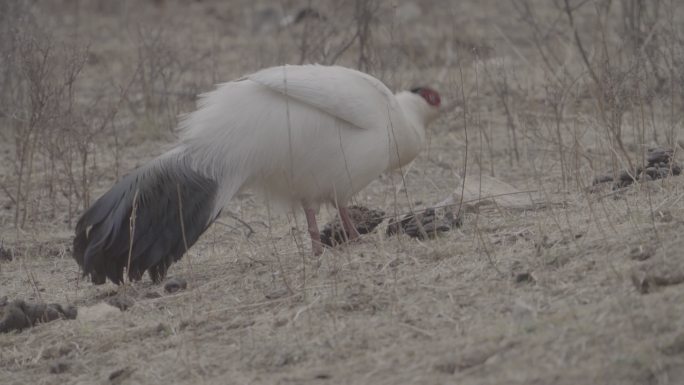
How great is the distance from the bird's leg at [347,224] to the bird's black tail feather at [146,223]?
0.67 metres

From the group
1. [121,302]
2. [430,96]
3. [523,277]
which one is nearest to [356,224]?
[430,96]

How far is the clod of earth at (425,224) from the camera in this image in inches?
188

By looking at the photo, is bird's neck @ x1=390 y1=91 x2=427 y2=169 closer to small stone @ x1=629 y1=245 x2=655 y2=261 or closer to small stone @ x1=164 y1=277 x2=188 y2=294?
small stone @ x1=164 y1=277 x2=188 y2=294

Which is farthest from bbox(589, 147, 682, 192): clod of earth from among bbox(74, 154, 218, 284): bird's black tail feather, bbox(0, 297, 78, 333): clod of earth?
bbox(0, 297, 78, 333): clod of earth

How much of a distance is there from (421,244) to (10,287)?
198 cm

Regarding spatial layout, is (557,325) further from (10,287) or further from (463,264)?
(10,287)

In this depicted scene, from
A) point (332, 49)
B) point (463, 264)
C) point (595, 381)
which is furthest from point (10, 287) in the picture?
point (332, 49)

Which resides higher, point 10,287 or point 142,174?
point 142,174

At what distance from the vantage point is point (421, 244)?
4.57 m

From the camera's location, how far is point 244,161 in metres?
4.82

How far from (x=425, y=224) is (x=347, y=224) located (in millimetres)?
461

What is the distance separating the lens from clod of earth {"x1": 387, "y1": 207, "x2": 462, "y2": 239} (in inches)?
188

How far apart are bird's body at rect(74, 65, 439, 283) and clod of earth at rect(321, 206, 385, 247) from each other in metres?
0.29

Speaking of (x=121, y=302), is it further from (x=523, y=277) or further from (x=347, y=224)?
(x=523, y=277)
